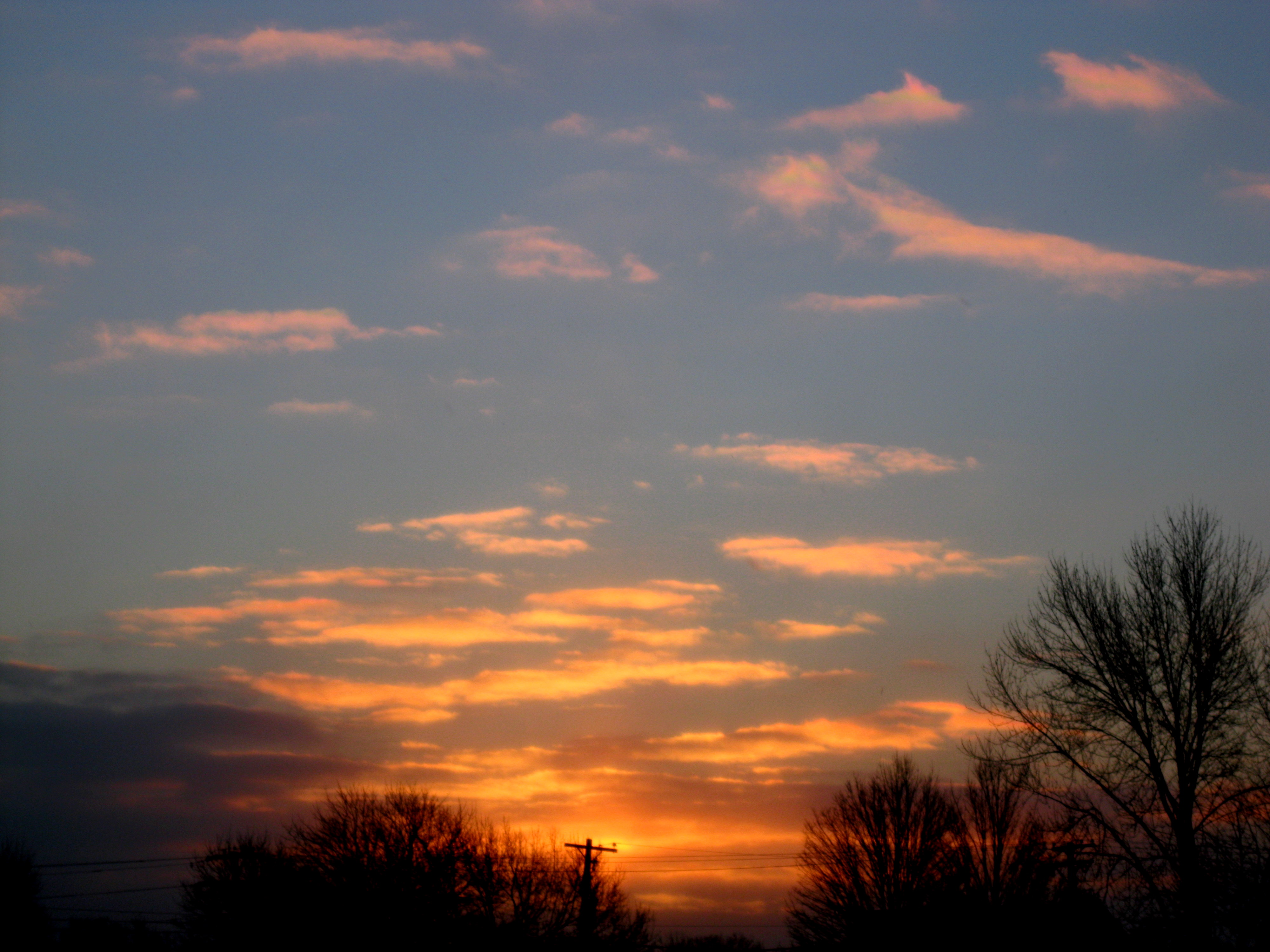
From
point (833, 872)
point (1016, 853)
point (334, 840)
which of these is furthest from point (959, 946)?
point (334, 840)

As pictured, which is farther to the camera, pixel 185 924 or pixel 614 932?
pixel 185 924

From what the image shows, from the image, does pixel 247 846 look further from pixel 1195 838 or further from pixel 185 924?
pixel 1195 838

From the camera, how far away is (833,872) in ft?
159

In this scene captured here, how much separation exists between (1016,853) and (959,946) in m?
4.66

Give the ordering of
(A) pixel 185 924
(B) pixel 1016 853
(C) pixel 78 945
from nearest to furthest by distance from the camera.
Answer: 1. (B) pixel 1016 853
2. (A) pixel 185 924
3. (C) pixel 78 945

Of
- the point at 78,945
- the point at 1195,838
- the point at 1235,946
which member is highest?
the point at 1195,838

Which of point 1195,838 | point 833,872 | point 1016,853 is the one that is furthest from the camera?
point 833,872

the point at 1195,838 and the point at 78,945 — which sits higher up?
the point at 1195,838

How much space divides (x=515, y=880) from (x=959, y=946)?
2650cm

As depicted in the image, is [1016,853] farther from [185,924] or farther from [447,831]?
[185,924]

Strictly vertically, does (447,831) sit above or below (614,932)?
above

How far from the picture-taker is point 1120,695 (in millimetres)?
29312

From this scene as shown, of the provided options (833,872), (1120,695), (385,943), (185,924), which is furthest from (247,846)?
(1120,695)

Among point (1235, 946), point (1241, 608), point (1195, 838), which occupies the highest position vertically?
point (1241, 608)
